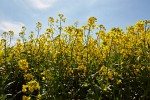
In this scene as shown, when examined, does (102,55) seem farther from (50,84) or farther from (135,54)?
(50,84)

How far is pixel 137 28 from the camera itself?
6.50 m

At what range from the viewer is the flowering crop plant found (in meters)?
4.80

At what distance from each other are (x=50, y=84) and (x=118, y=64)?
1152 millimetres

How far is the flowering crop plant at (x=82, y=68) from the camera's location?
15.8 ft

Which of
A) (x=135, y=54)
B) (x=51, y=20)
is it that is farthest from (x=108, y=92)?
(x=51, y=20)

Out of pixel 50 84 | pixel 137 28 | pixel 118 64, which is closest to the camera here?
pixel 50 84

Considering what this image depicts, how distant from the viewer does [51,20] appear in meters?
7.15

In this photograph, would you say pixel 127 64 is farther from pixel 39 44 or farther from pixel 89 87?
pixel 39 44

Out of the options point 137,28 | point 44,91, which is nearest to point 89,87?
point 44,91

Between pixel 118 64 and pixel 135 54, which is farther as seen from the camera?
pixel 135 54

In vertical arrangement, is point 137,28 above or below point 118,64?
above

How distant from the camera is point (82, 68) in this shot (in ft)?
17.7

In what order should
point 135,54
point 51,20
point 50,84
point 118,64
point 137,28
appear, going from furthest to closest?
point 51,20, point 137,28, point 135,54, point 118,64, point 50,84

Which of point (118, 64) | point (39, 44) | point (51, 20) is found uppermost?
point (51, 20)
